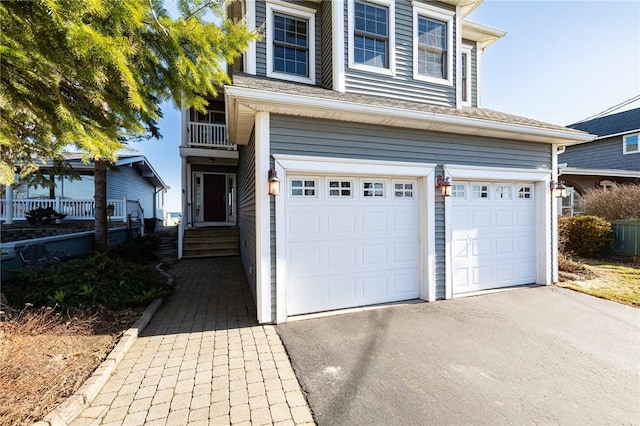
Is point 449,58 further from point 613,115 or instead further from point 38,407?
point 613,115

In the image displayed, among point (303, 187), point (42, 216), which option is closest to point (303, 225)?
point (303, 187)

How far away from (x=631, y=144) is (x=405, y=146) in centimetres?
1970

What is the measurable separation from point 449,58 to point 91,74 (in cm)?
661

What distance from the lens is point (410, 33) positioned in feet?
18.9

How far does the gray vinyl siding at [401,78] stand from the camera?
5.38 metres

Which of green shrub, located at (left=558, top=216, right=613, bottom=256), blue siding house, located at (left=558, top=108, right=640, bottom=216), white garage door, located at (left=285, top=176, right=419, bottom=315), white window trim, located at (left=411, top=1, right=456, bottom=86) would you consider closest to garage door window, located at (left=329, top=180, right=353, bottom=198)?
white garage door, located at (left=285, top=176, right=419, bottom=315)

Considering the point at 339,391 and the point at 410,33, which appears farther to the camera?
the point at 410,33

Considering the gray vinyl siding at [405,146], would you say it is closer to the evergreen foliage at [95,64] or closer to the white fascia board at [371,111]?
the white fascia board at [371,111]

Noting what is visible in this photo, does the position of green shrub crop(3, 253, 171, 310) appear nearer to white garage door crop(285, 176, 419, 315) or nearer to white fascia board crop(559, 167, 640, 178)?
white garage door crop(285, 176, 419, 315)

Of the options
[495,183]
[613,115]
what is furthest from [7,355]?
[613,115]

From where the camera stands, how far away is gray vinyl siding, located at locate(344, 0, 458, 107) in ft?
17.6

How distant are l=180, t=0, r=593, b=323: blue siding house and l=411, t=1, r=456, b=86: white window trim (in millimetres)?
27

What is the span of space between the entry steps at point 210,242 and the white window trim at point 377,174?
20.7 ft

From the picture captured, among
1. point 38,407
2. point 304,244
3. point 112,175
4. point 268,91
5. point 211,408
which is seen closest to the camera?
point 38,407
